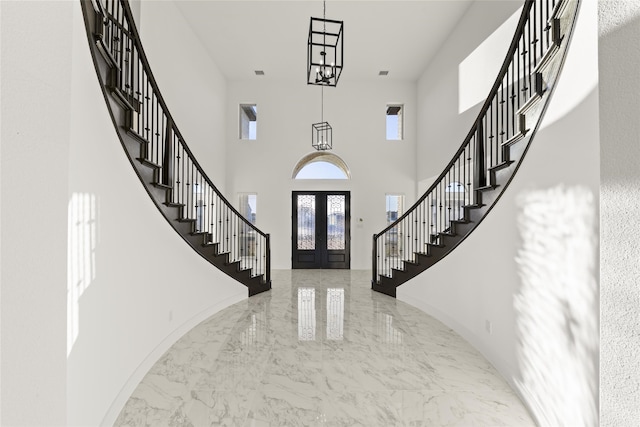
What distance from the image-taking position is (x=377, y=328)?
4031 millimetres

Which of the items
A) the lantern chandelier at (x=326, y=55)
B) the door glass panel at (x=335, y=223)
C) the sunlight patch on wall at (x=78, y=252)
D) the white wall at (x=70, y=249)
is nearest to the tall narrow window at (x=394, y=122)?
the door glass panel at (x=335, y=223)

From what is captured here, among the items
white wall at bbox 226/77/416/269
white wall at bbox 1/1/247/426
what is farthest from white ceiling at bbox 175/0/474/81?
white wall at bbox 1/1/247/426

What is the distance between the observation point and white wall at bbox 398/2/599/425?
178 cm

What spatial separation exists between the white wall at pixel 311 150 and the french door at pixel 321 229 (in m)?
0.17

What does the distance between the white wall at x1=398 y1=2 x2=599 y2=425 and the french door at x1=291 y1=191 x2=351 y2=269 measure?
5.59 m

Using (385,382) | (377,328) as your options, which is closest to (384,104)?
(377,328)

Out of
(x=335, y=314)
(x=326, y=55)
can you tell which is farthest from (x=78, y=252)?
(x=326, y=55)

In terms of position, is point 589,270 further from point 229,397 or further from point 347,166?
point 347,166

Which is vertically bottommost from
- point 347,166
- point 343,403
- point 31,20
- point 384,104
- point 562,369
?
point 343,403

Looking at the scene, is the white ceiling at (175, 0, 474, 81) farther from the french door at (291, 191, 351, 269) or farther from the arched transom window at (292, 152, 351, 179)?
the french door at (291, 191, 351, 269)

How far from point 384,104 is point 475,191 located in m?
6.09

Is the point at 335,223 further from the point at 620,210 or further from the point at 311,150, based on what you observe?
the point at 620,210

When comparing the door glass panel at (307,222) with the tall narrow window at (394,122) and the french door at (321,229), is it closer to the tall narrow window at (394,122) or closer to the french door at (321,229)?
the french door at (321,229)

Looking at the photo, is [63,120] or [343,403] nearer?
[63,120]
